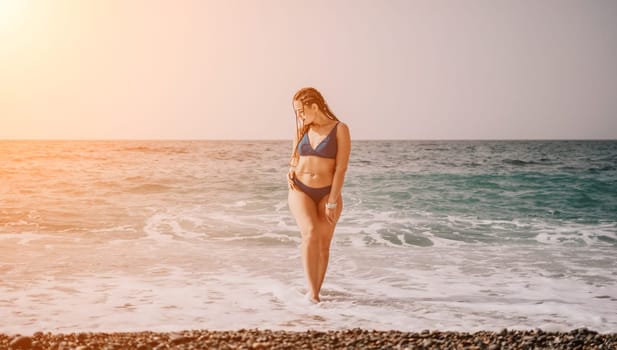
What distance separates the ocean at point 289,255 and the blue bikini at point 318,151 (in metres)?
0.89

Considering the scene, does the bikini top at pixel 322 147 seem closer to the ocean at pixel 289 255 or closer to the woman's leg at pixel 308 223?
the woman's leg at pixel 308 223

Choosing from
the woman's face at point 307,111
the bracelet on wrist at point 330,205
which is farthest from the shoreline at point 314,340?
the woman's face at point 307,111

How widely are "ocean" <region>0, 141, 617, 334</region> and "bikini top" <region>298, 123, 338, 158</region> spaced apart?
1.18 metres

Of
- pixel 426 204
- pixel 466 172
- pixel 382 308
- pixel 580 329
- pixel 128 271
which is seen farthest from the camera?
pixel 466 172

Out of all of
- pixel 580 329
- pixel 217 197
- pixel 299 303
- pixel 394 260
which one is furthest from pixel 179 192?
pixel 580 329

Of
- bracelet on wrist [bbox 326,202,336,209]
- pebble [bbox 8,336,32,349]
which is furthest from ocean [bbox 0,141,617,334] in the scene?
bracelet on wrist [bbox 326,202,336,209]

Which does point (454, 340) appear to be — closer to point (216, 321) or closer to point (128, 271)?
point (216, 321)

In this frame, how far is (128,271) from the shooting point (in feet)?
22.0

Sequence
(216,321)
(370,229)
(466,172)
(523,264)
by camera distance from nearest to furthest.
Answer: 1. (216,321)
2. (523,264)
3. (370,229)
4. (466,172)

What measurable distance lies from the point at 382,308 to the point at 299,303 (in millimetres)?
660

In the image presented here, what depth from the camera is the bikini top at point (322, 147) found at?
4684 mm

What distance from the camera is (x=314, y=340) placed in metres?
3.88

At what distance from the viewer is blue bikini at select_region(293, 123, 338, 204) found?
4.69 m

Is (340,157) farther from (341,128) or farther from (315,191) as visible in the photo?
(315,191)
